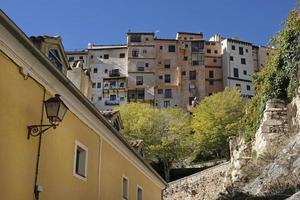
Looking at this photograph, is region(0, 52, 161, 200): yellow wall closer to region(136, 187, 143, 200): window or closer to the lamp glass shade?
the lamp glass shade

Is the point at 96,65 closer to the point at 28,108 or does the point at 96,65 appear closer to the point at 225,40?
the point at 225,40

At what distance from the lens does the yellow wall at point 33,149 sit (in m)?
9.02

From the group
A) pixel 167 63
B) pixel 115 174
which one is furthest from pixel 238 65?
pixel 115 174

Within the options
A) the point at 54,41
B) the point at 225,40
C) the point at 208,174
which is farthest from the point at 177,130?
the point at 54,41

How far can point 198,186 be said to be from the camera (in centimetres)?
4528

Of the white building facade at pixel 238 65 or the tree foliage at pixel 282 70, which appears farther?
the white building facade at pixel 238 65

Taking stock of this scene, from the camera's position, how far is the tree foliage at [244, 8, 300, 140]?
23594 mm

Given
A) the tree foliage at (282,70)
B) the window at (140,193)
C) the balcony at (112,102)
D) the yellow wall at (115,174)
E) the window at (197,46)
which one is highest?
the window at (197,46)

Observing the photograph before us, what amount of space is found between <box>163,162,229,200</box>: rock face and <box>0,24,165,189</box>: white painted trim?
28.6 metres

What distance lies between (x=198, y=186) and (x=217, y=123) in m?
20.4

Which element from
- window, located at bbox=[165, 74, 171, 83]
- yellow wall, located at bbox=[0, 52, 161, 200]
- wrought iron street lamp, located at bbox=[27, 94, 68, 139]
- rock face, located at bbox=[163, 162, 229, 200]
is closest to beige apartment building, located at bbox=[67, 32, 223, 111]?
window, located at bbox=[165, 74, 171, 83]

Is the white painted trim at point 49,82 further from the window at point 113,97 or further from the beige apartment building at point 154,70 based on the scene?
the beige apartment building at point 154,70

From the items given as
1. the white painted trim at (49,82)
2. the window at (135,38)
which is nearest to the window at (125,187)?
the white painted trim at (49,82)

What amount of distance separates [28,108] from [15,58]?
1.08 meters
